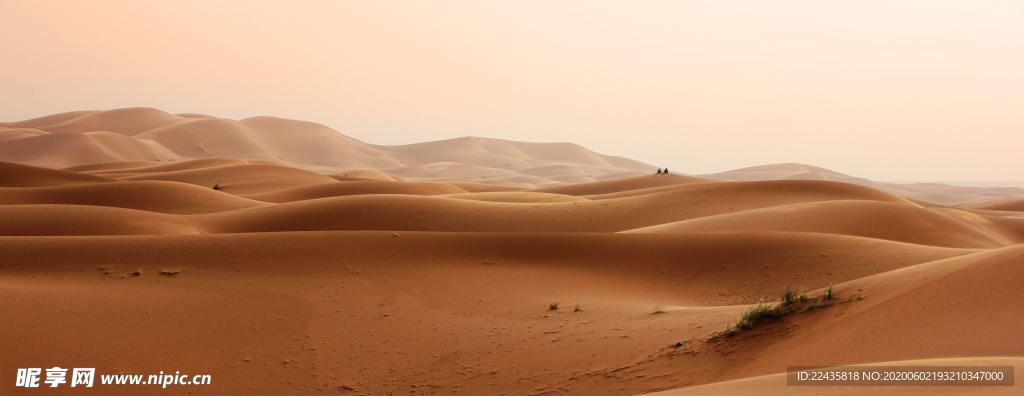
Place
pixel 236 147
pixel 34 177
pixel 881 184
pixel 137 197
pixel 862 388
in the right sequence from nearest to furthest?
pixel 862 388, pixel 137 197, pixel 34 177, pixel 236 147, pixel 881 184

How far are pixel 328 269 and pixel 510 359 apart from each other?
555 centimetres

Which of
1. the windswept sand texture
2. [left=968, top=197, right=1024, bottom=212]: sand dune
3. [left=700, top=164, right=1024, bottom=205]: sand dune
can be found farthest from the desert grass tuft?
[left=700, top=164, right=1024, bottom=205]: sand dune

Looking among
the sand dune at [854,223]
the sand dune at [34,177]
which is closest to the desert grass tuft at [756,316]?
the sand dune at [854,223]

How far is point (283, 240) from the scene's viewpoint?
1502cm

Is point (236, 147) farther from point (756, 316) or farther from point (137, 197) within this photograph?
point (756, 316)

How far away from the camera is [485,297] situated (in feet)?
40.6

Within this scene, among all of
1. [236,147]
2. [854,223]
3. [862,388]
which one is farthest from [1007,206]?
[236,147]

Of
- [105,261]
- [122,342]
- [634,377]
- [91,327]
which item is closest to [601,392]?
[634,377]

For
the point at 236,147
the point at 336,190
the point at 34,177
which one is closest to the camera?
the point at 336,190

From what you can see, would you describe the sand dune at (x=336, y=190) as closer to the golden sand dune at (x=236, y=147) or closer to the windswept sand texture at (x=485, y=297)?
the windswept sand texture at (x=485, y=297)

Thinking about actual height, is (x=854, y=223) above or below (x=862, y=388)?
above

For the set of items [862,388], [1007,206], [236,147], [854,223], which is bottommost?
[862,388]

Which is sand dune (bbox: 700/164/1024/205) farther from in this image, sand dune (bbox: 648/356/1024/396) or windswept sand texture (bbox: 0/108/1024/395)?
sand dune (bbox: 648/356/1024/396)

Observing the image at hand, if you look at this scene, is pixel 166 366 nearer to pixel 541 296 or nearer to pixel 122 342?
pixel 122 342
